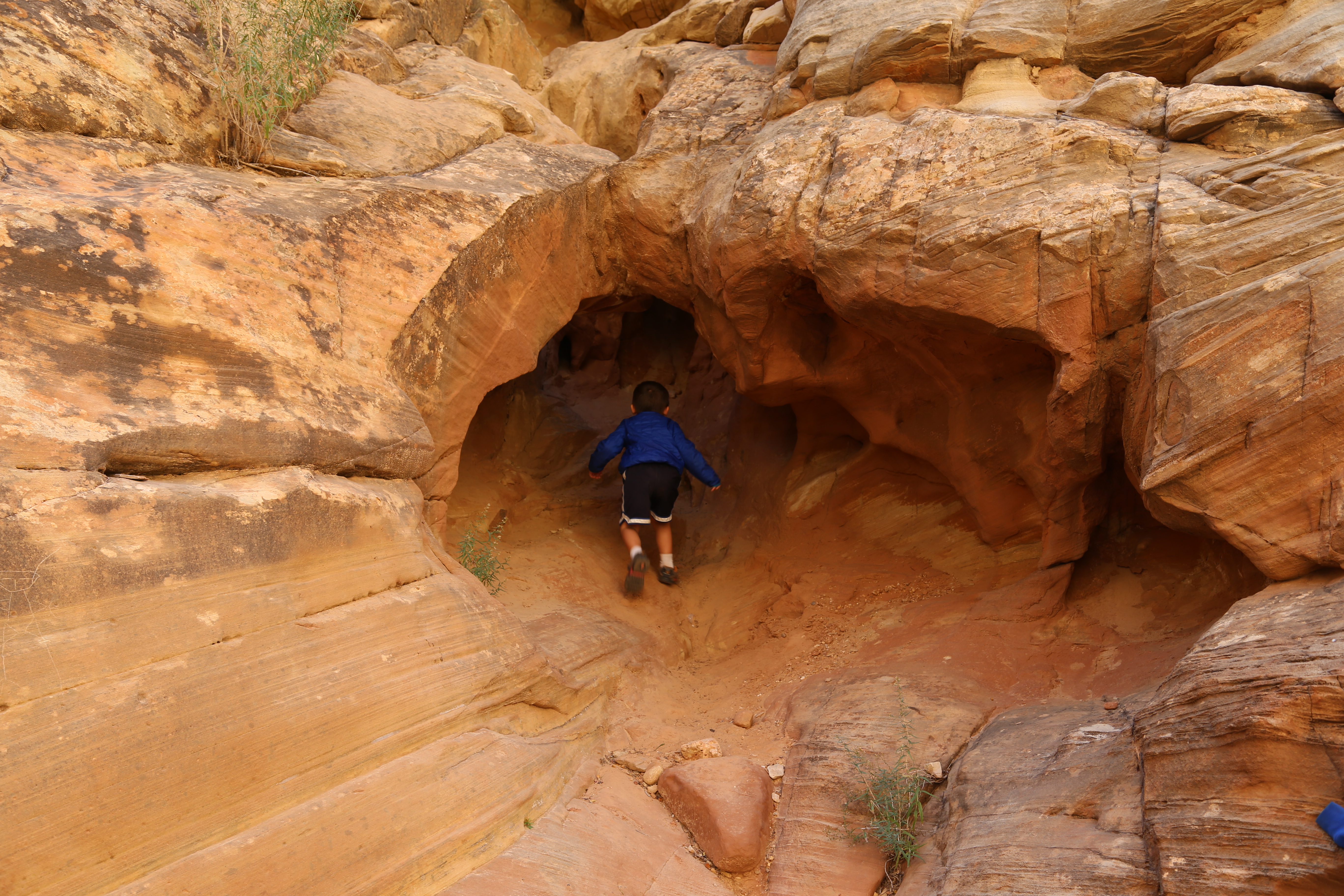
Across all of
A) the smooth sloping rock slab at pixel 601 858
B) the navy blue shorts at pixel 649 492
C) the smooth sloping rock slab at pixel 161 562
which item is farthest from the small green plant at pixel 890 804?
the navy blue shorts at pixel 649 492

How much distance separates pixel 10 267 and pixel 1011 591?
5027 millimetres

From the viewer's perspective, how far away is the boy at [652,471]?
Answer: 619 cm

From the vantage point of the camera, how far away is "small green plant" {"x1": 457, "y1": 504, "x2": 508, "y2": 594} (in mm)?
5074

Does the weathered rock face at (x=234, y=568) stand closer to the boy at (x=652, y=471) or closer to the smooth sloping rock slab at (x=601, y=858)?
the smooth sloping rock slab at (x=601, y=858)

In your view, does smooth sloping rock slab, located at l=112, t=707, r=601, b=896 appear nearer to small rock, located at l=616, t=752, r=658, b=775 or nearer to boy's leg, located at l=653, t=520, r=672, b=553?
small rock, located at l=616, t=752, r=658, b=775

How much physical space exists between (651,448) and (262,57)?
11.7 feet

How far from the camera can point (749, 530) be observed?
6.76 m

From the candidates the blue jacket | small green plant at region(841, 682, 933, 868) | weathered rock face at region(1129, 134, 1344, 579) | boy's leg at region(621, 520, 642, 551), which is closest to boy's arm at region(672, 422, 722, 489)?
the blue jacket

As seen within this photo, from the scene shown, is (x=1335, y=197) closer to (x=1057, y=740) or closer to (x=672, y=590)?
(x=1057, y=740)

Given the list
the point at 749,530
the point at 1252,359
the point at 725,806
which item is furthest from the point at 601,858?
the point at 749,530

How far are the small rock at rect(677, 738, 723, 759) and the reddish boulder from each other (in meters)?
0.10

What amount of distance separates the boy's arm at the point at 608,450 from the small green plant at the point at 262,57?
3060mm

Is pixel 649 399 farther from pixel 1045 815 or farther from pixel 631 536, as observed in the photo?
pixel 1045 815

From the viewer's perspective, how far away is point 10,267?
287cm
